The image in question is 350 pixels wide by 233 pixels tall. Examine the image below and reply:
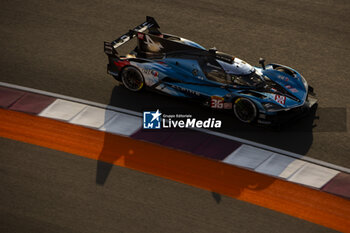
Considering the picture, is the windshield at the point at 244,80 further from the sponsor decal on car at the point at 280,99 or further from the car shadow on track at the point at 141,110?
the car shadow on track at the point at 141,110

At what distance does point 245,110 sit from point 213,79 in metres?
1.24

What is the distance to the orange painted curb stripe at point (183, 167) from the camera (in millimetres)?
10844

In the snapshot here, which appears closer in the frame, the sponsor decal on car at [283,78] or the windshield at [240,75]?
the windshield at [240,75]

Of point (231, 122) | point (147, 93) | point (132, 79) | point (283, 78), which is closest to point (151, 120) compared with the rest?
point (147, 93)

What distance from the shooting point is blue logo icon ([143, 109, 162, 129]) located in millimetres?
13070

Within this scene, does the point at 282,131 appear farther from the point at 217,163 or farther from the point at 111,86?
the point at 111,86

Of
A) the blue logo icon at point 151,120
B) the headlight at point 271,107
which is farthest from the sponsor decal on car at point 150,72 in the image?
the headlight at point 271,107

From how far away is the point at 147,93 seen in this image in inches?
559

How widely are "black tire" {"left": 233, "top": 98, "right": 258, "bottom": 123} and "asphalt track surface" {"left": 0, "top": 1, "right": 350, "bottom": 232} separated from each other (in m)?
0.28

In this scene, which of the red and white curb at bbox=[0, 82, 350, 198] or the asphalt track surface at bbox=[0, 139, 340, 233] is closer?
the asphalt track surface at bbox=[0, 139, 340, 233]

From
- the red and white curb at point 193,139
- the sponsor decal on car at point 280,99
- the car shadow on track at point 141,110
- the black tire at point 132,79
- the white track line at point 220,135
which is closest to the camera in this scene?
the car shadow on track at point 141,110

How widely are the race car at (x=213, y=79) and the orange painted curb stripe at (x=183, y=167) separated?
1838 mm

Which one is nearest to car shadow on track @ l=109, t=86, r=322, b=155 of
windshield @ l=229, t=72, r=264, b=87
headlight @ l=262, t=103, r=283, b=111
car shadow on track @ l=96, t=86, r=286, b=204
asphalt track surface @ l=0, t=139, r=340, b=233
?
car shadow on track @ l=96, t=86, r=286, b=204

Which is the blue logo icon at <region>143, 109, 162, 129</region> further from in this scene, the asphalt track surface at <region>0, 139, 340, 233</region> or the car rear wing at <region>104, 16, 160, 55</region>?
the car rear wing at <region>104, 16, 160, 55</region>
